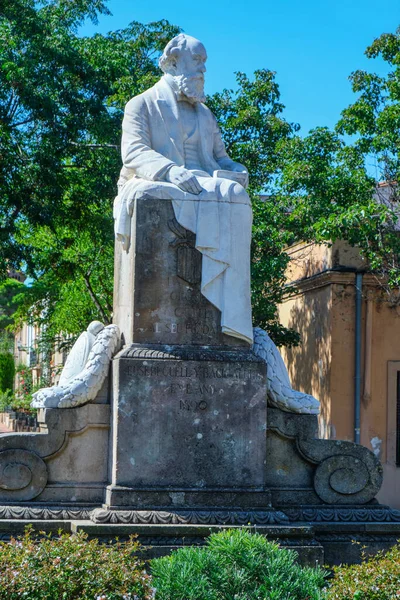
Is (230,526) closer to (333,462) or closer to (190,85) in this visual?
(333,462)

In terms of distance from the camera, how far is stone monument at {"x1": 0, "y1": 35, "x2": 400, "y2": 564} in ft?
28.2

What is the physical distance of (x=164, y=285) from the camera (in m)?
8.86

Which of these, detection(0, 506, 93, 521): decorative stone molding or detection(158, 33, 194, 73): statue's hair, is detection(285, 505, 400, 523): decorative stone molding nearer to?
detection(0, 506, 93, 521): decorative stone molding

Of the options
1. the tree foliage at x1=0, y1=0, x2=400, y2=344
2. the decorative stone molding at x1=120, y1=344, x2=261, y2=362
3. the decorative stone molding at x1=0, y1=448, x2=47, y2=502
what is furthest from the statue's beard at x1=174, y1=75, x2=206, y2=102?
the tree foliage at x1=0, y1=0, x2=400, y2=344

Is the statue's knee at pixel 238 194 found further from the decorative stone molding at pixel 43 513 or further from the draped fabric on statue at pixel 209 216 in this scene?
the decorative stone molding at pixel 43 513

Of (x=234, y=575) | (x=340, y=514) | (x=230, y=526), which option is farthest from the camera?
(x=340, y=514)

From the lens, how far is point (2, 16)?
20234mm

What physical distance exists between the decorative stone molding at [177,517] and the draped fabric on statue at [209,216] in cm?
145

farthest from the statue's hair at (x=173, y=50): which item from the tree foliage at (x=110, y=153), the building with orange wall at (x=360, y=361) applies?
the building with orange wall at (x=360, y=361)

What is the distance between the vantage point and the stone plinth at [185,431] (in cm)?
862

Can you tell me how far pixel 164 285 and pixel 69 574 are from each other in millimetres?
3250

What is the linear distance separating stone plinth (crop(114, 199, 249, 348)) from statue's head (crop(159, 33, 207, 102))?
4.05 ft

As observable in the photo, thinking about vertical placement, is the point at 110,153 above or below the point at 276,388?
above

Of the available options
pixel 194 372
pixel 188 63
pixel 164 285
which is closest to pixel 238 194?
pixel 164 285
